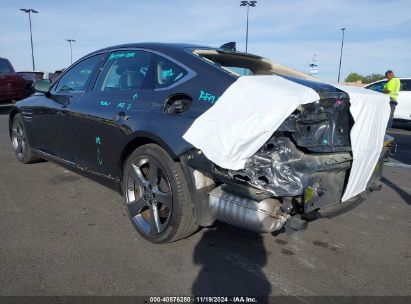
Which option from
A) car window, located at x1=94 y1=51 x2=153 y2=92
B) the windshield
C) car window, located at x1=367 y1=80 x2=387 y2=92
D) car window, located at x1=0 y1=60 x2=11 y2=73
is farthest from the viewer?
Answer: car window, located at x1=0 y1=60 x2=11 y2=73

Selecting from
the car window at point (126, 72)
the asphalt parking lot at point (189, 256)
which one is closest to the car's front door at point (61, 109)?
the car window at point (126, 72)

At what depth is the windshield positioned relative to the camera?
3.40 metres

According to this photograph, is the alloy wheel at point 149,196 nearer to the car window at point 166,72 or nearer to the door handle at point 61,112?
the car window at point 166,72

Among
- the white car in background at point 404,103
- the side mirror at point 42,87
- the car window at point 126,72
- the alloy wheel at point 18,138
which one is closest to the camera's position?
the car window at point 126,72

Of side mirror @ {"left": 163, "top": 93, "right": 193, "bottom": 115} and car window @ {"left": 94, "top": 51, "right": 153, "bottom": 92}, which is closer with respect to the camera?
side mirror @ {"left": 163, "top": 93, "right": 193, "bottom": 115}

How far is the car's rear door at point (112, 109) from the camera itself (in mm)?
3426

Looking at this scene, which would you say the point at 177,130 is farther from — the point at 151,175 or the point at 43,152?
the point at 43,152

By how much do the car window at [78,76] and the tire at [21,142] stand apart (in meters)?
1.18

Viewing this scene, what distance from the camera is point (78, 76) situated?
4.55 m

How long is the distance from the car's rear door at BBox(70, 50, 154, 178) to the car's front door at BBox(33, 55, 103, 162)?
7.1 inches

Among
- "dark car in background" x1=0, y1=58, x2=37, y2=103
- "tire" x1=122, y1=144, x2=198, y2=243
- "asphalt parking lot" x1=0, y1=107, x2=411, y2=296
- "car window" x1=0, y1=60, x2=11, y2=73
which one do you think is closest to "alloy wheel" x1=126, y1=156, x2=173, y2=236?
"tire" x1=122, y1=144, x2=198, y2=243

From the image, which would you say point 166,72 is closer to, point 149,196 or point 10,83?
point 149,196

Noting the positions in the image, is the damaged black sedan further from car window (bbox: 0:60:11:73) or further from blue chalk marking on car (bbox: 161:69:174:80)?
car window (bbox: 0:60:11:73)

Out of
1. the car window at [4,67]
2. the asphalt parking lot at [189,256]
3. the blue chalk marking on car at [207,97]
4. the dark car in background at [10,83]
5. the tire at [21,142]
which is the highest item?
the car window at [4,67]
